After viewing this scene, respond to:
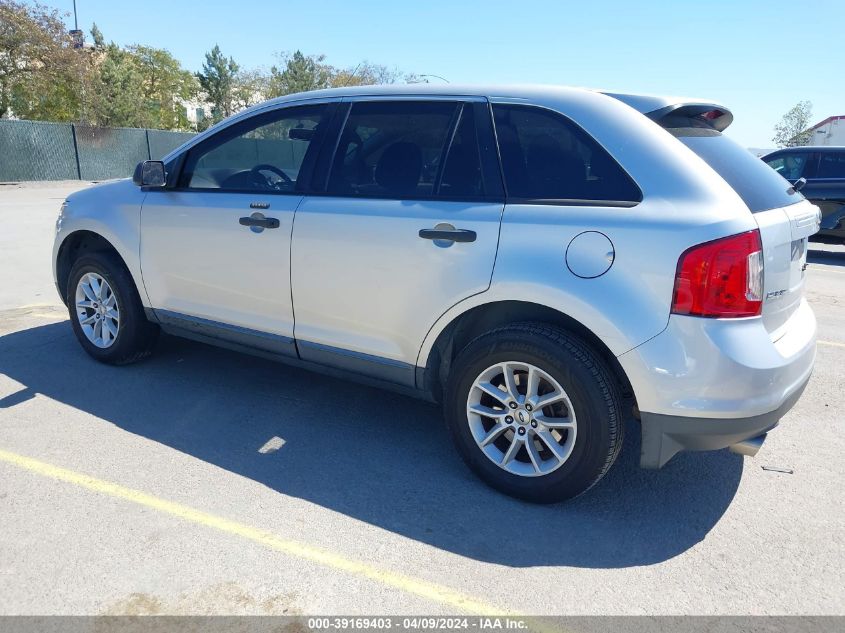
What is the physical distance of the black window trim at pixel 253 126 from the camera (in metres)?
3.68

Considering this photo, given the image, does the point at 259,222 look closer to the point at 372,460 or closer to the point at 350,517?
the point at 372,460

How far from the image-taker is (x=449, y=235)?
10.1ft

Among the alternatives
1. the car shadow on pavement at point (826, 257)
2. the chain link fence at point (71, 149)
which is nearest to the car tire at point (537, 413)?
the car shadow on pavement at point (826, 257)

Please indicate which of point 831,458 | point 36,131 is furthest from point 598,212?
point 36,131

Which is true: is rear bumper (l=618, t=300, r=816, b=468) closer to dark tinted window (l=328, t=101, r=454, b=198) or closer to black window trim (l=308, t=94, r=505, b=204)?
black window trim (l=308, t=94, r=505, b=204)

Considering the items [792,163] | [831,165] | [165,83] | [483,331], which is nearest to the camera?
[483,331]

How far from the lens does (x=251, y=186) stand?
3943 mm

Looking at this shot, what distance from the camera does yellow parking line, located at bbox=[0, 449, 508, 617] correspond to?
242 centimetres

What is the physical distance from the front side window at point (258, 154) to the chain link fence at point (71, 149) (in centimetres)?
2576

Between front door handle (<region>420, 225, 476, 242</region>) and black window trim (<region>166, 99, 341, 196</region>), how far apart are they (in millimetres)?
879

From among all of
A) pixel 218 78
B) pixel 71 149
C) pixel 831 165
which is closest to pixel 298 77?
pixel 218 78

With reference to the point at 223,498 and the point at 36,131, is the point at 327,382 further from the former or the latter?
the point at 36,131

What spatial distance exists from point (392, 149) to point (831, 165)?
33.2ft

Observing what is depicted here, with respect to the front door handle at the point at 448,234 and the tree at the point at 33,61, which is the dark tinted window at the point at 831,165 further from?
the tree at the point at 33,61
